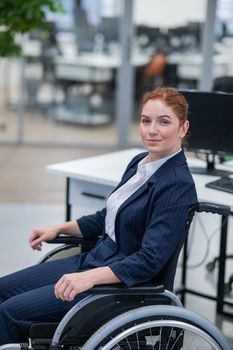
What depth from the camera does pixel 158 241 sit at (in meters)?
2.11

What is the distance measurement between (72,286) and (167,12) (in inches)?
220

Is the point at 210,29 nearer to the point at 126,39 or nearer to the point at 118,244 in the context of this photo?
→ the point at 126,39

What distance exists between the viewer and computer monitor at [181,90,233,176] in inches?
129

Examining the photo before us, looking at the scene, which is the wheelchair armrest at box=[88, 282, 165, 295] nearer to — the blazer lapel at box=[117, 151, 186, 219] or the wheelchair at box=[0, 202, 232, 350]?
the wheelchair at box=[0, 202, 232, 350]

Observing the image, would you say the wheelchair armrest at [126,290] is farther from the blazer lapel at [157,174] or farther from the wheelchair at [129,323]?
the blazer lapel at [157,174]

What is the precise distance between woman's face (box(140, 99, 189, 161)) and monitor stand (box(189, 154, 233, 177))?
1.12 meters

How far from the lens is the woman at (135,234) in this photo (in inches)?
83.1

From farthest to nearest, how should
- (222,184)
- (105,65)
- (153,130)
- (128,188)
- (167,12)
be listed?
(105,65), (167,12), (222,184), (128,188), (153,130)

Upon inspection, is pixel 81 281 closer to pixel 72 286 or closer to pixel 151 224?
pixel 72 286

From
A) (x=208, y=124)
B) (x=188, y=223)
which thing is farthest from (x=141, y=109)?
(x=208, y=124)

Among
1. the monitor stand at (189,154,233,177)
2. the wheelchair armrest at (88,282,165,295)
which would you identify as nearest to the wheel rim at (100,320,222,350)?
the wheelchair armrest at (88,282,165,295)

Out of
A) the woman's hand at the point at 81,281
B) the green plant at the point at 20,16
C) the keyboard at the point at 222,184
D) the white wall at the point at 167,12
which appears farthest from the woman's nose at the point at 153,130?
the white wall at the point at 167,12

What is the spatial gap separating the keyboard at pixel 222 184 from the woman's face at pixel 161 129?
79cm

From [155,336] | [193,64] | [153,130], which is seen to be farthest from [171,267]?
[193,64]
